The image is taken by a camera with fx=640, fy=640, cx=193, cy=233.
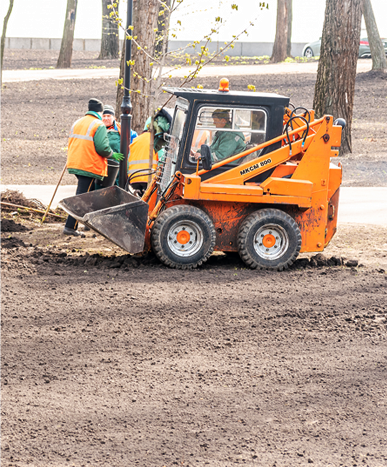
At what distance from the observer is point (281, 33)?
97.8 feet

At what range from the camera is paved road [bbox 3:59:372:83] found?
2547cm

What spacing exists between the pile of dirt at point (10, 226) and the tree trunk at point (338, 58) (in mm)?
7438

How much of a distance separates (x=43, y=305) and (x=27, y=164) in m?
8.97

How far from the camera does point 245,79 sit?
24.2 metres

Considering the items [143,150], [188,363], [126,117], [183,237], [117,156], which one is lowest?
[188,363]

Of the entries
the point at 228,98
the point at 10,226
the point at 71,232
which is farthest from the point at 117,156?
the point at 228,98

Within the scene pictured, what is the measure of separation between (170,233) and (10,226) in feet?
9.53

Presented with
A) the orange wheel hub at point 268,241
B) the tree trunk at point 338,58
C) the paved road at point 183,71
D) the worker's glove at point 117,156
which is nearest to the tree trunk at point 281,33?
the paved road at point 183,71

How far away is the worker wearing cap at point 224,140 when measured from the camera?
724 cm

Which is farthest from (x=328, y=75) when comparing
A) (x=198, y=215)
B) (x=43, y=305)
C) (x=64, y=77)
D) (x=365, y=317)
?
(x=64, y=77)

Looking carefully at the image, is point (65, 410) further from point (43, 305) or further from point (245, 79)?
point (245, 79)

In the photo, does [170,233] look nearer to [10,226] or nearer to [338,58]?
[10,226]

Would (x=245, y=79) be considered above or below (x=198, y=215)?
above

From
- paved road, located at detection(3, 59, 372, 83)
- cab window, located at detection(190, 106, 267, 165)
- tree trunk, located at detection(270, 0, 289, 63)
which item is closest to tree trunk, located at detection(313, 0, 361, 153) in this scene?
cab window, located at detection(190, 106, 267, 165)
